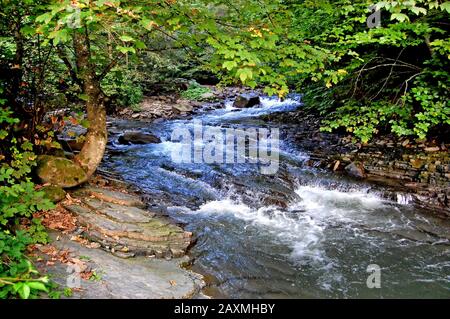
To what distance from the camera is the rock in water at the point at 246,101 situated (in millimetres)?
16516

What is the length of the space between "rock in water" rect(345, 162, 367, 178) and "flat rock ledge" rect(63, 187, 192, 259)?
4.65 metres

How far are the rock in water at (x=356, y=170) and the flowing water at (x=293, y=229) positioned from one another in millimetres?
432

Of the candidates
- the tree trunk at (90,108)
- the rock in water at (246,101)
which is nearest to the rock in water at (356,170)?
the tree trunk at (90,108)

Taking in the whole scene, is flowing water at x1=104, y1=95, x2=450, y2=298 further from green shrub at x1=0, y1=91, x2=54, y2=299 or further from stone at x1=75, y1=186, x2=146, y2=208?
green shrub at x1=0, y1=91, x2=54, y2=299

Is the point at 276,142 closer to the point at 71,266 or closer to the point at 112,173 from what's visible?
the point at 112,173

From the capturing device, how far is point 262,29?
4.11 m

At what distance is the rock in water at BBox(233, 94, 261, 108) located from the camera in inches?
650

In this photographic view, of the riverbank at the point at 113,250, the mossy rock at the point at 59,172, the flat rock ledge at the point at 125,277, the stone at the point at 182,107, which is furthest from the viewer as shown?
the stone at the point at 182,107

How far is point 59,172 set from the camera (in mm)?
5543

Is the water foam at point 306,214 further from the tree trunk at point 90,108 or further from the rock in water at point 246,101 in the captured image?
the rock in water at point 246,101

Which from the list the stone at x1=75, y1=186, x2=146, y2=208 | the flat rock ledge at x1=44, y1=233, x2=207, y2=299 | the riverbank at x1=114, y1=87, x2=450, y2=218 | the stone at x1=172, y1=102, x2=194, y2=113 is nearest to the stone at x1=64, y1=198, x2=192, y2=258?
the stone at x1=75, y1=186, x2=146, y2=208

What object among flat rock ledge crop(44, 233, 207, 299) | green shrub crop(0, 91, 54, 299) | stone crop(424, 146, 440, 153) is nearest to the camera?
green shrub crop(0, 91, 54, 299)

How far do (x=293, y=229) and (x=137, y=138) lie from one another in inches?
268

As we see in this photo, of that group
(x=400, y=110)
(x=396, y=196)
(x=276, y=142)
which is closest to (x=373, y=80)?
(x=400, y=110)
